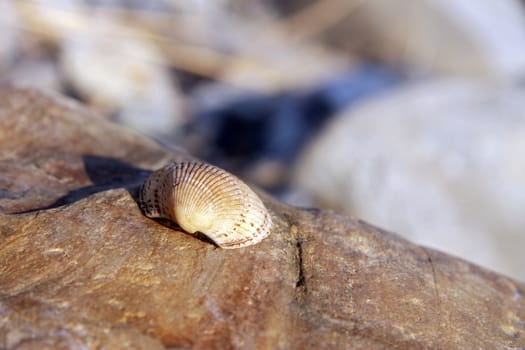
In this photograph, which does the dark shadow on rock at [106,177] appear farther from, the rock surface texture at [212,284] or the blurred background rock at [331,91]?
the blurred background rock at [331,91]

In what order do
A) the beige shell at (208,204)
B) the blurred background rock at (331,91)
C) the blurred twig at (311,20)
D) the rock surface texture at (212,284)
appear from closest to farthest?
the rock surface texture at (212,284) < the beige shell at (208,204) < the blurred background rock at (331,91) < the blurred twig at (311,20)

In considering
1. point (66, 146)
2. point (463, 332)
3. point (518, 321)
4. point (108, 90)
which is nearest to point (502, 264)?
point (518, 321)

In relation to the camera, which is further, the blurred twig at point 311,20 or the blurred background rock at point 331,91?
the blurred twig at point 311,20

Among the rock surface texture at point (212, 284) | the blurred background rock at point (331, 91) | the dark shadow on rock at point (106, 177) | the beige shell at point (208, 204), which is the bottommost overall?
the blurred background rock at point (331, 91)

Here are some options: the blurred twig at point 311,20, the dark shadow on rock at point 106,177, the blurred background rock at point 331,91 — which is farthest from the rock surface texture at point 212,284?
the blurred twig at point 311,20

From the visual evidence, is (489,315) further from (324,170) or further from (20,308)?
(324,170)

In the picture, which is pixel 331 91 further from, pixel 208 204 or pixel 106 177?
pixel 208 204
